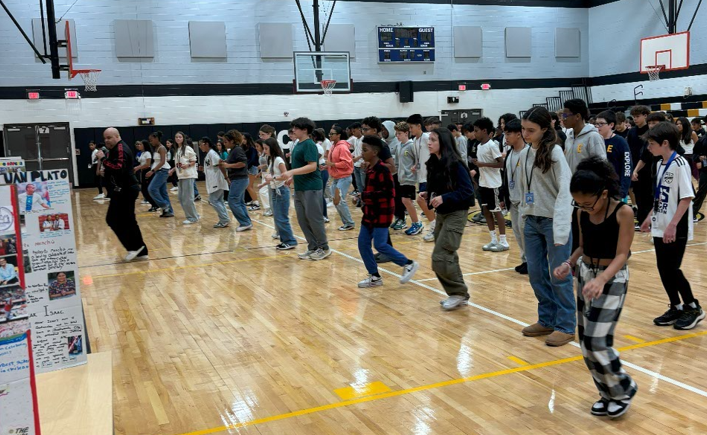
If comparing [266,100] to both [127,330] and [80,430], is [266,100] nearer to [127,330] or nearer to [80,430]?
[127,330]

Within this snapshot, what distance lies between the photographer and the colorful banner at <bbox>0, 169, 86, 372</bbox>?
3.42m

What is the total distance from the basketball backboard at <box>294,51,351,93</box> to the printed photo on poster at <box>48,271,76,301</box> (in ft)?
58.5

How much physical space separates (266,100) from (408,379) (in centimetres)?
2054

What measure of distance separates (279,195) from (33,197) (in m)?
6.06

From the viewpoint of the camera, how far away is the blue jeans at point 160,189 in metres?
13.9

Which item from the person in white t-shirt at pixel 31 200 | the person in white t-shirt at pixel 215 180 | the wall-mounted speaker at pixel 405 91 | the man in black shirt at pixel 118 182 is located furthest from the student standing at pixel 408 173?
the wall-mounted speaker at pixel 405 91

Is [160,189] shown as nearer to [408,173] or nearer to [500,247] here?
[408,173]

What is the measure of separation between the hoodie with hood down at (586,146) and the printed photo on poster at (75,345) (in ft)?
14.2

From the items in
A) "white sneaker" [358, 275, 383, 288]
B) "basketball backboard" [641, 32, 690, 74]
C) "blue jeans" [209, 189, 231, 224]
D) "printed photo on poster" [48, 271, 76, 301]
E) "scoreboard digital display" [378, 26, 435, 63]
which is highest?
"scoreboard digital display" [378, 26, 435, 63]

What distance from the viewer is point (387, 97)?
25578 millimetres

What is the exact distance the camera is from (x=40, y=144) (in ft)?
70.8

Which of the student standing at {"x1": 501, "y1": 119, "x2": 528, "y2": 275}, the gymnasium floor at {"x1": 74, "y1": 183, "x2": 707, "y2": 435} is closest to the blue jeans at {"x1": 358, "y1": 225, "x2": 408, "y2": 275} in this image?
the gymnasium floor at {"x1": 74, "y1": 183, "x2": 707, "y2": 435}

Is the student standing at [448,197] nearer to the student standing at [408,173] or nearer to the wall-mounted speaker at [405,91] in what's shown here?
the student standing at [408,173]

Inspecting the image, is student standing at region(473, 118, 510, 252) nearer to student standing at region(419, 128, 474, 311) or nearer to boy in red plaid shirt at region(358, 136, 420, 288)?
boy in red plaid shirt at region(358, 136, 420, 288)
